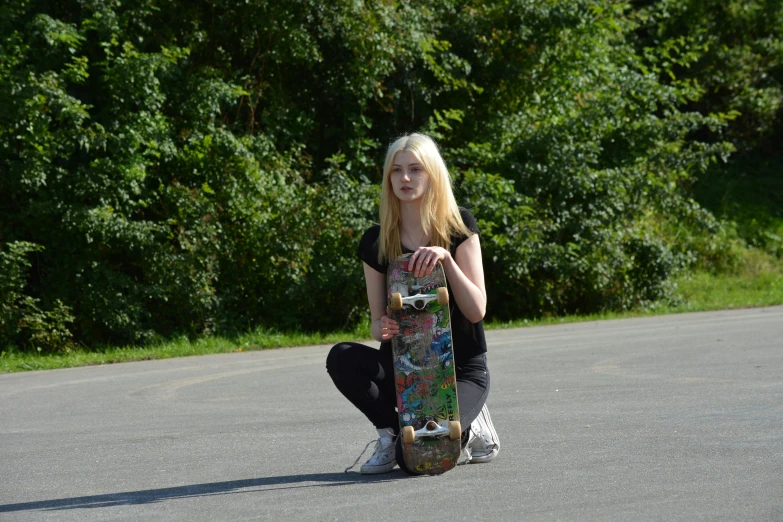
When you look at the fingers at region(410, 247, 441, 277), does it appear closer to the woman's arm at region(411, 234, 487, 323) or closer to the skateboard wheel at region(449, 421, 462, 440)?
the woman's arm at region(411, 234, 487, 323)

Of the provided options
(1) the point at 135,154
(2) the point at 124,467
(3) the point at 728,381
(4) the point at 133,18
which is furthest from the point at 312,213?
(2) the point at 124,467

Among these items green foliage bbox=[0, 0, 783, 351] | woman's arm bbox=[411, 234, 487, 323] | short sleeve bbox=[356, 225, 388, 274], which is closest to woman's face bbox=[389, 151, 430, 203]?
short sleeve bbox=[356, 225, 388, 274]

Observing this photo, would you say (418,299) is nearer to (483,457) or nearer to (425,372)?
(425,372)

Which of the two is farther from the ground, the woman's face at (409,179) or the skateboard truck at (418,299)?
the woman's face at (409,179)

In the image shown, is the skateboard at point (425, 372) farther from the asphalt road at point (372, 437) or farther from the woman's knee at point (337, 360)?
the woman's knee at point (337, 360)

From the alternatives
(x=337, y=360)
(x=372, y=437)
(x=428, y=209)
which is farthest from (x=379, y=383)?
(x=372, y=437)

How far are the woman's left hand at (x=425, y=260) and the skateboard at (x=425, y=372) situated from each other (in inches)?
1.6

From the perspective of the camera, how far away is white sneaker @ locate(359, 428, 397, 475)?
523 cm

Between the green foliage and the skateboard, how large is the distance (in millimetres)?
8598

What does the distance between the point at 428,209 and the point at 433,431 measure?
1.12m

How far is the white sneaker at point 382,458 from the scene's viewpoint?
523 centimetres

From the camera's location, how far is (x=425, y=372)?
5.04 m

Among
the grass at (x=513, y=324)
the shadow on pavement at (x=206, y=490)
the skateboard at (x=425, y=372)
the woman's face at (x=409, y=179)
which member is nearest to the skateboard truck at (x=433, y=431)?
the skateboard at (x=425, y=372)

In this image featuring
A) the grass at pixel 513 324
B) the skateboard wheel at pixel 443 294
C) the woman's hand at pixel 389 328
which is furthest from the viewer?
the grass at pixel 513 324
